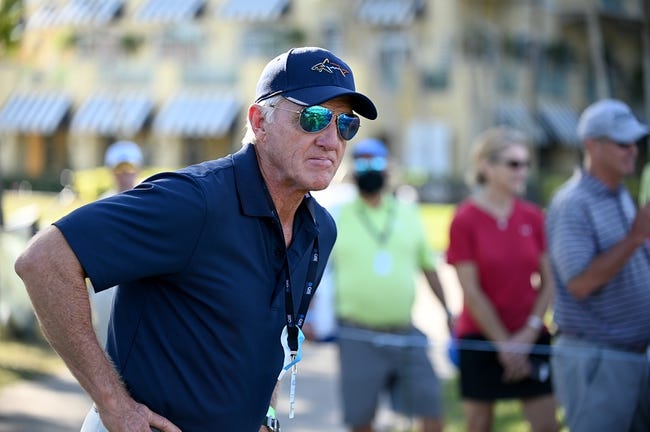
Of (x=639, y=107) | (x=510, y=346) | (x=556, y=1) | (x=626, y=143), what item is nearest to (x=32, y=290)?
(x=626, y=143)

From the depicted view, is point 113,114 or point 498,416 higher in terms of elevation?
point 113,114

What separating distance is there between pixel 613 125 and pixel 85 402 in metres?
5.41

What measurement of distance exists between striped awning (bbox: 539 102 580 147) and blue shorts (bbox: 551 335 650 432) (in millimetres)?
40407

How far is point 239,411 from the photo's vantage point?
3.46 m

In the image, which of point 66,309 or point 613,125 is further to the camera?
point 613,125

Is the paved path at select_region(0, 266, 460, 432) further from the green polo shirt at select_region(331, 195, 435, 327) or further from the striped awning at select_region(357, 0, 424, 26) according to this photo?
the striped awning at select_region(357, 0, 424, 26)

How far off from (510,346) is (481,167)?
3.67 ft

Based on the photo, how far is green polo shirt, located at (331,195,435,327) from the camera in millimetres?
7078

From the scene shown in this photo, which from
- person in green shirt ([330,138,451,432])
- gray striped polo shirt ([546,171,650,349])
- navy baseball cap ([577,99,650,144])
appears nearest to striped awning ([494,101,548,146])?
person in green shirt ([330,138,451,432])

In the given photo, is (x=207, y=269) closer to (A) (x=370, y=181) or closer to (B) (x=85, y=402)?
(A) (x=370, y=181)

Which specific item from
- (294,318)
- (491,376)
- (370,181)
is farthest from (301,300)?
(370,181)

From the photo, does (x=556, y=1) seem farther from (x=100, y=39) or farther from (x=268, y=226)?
(x=268, y=226)

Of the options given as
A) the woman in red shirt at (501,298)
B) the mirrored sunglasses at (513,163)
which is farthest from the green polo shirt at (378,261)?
the mirrored sunglasses at (513,163)

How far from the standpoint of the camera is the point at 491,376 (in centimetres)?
678
